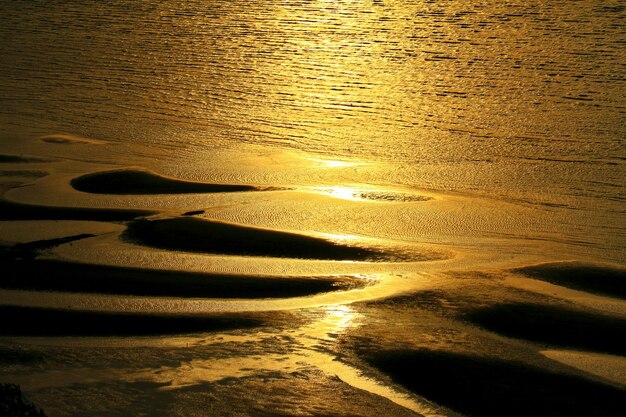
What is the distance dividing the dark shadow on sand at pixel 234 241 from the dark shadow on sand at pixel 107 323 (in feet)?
3.57

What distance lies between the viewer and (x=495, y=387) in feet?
12.3

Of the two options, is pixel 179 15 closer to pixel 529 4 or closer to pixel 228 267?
pixel 529 4

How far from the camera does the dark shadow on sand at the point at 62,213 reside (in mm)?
6312

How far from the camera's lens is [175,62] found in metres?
12.3

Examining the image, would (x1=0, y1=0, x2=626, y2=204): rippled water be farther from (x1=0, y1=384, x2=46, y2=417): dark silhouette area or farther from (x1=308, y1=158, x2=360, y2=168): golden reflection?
(x1=0, y1=384, x2=46, y2=417): dark silhouette area

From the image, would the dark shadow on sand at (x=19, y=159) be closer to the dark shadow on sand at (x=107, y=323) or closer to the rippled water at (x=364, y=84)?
the rippled water at (x=364, y=84)

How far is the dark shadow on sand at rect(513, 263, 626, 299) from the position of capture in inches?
194

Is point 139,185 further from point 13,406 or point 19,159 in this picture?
point 13,406

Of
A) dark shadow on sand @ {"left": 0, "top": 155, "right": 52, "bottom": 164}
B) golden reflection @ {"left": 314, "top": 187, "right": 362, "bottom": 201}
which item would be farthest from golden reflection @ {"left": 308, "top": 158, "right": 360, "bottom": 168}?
dark shadow on sand @ {"left": 0, "top": 155, "right": 52, "bottom": 164}

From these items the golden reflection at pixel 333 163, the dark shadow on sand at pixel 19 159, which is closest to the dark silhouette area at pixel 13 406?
the golden reflection at pixel 333 163

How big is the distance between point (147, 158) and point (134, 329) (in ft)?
12.7

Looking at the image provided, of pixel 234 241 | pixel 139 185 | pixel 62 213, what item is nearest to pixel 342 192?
pixel 234 241

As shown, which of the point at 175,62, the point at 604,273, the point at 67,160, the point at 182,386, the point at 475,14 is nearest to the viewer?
the point at 182,386

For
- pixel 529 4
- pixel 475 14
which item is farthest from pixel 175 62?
pixel 529 4
